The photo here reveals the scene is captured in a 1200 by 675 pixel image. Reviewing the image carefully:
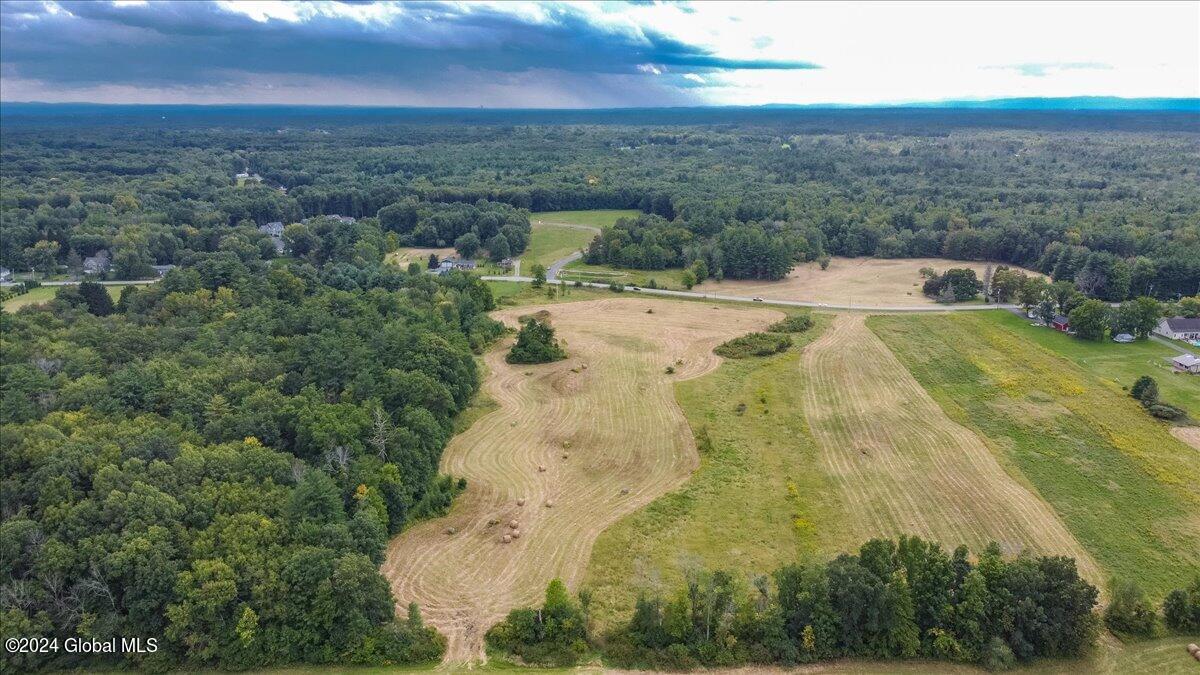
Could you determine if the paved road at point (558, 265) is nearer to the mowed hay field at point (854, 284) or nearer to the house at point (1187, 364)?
the mowed hay field at point (854, 284)

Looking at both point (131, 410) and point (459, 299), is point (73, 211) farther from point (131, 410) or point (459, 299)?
point (131, 410)

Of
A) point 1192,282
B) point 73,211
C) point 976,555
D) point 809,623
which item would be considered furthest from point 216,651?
point 73,211

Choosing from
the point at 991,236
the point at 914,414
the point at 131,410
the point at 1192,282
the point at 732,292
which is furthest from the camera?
the point at 991,236

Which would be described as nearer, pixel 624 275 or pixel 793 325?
pixel 793 325

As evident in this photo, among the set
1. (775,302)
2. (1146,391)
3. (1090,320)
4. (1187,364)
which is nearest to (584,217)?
(775,302)

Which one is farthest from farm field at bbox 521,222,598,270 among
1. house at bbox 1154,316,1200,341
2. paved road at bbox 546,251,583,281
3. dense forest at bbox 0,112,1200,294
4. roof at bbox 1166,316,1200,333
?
roof at bbox 1166,316,1200,333

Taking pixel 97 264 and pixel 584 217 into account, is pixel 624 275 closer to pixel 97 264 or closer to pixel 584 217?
pixel 584 217

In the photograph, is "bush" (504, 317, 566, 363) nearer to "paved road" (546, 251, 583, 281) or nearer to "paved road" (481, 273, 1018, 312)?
"paved road" (481, 273, 1018, 312)
